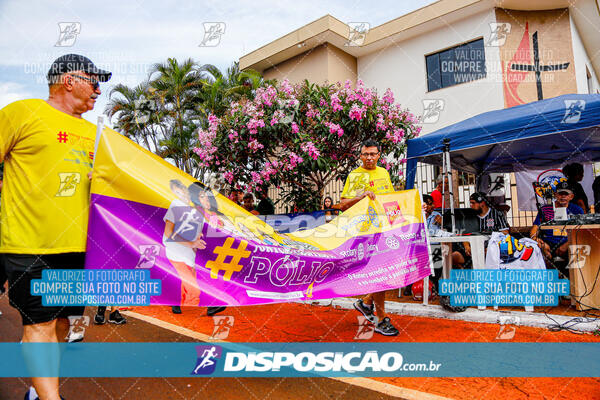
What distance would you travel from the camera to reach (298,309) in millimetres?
5551

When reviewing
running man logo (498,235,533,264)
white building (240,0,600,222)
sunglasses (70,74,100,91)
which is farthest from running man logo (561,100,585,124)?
sunglasses (70,74,100,91)

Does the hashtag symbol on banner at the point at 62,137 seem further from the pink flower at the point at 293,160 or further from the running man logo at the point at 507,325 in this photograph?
the pink flower at the point at 293,160

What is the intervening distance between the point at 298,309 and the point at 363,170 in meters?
2.53

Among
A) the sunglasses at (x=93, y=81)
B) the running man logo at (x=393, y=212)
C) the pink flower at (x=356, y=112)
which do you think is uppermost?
the pink flower at (x=356, y=112)

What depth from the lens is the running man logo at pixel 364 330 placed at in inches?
152

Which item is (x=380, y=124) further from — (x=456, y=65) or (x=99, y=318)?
(x=456, y=65)

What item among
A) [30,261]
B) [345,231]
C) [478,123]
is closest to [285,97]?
[478,123]

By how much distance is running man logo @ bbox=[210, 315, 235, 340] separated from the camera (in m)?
4.04

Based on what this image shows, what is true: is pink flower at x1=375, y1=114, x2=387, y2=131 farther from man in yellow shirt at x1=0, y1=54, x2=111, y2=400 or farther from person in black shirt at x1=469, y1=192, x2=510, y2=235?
man in yellow shirt at x1=0, y1=54, x2=111, y2=400

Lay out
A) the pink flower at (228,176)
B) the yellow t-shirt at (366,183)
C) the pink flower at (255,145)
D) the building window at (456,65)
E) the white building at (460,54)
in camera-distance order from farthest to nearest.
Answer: the building window at (456,65)
the white building at (460,54)
the pink flower at (228,176)
the pink flower at (255,145)
the yellow t-shirt at (366,183)

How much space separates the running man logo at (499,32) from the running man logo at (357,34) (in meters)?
4.74

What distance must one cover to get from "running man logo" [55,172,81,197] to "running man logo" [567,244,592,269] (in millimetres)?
5520

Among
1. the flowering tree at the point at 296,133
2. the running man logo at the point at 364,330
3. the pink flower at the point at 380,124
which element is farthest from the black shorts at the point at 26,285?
the pink flower at the point at 380,124

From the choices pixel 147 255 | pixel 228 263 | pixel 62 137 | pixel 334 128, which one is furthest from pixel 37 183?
pixel 334 128
